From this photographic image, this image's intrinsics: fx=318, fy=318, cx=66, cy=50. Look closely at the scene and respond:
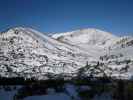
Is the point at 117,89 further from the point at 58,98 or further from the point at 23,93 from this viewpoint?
the point at 23,93

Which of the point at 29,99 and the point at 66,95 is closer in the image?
the point at 29,99

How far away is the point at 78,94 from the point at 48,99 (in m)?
5.03

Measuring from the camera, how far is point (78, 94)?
43.4m

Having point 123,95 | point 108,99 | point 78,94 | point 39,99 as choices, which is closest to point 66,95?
point 78,94

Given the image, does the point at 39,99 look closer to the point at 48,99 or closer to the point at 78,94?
the point at 48,99

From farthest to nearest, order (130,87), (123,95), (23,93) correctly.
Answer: (23,93), (130,87), (123,95)

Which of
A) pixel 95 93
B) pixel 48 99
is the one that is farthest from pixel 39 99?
pixel 95 93

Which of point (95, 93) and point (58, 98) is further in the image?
point (95, 93)

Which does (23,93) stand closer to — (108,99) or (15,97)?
(15,97)

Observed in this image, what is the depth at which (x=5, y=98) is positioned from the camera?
36500 millimetres

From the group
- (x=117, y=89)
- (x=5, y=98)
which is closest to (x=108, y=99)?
(x=117, y=89)

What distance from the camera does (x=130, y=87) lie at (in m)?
38.7

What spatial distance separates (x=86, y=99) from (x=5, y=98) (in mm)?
9953

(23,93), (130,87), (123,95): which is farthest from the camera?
(23,93)
